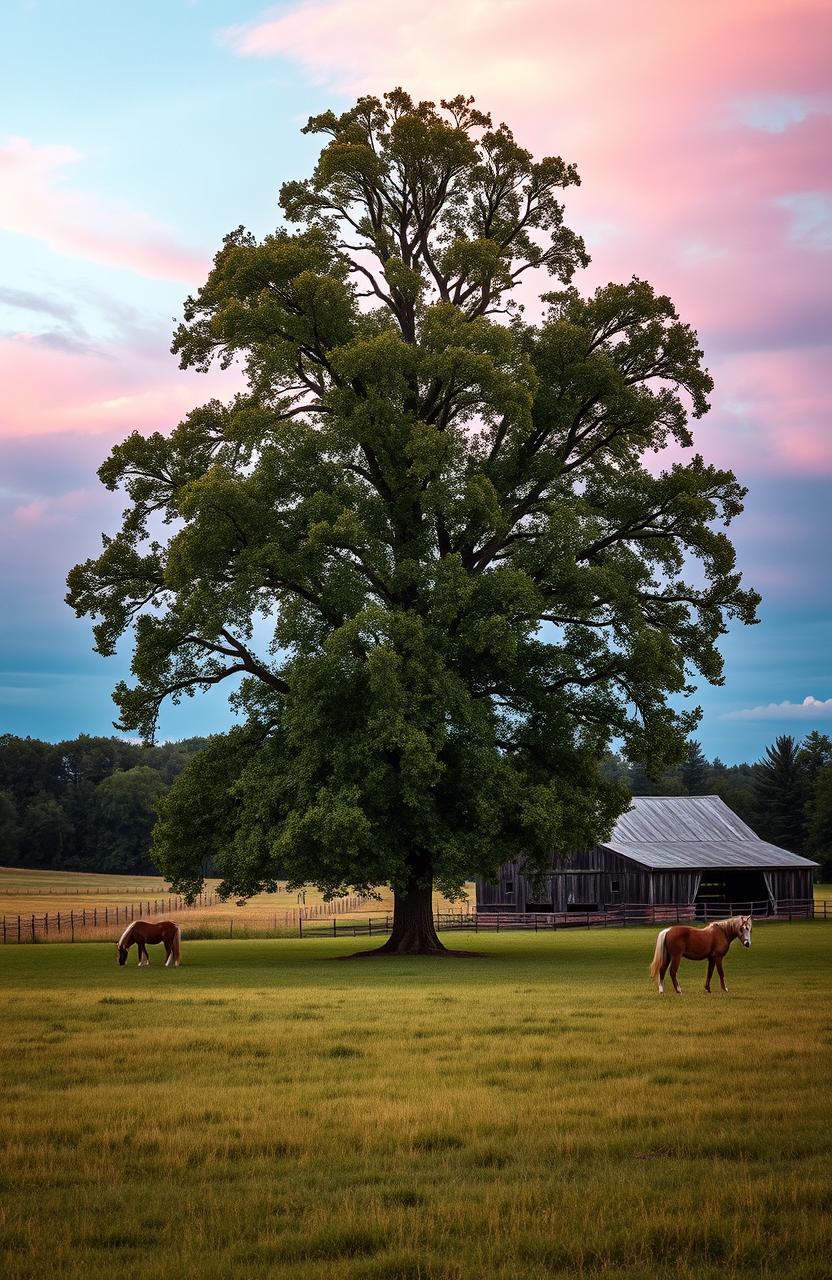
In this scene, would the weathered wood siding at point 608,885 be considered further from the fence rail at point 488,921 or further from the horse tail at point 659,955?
the horse tail at point 659,955

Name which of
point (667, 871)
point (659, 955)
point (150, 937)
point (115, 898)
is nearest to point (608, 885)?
point (667, 871)

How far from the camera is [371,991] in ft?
76.9

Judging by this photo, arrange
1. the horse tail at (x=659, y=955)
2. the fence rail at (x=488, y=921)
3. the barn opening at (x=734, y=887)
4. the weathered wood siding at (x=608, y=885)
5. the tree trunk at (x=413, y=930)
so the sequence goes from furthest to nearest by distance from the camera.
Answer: the barn opening at (x=734, y=887) < the weathered wood siding at (x=608, y=885) < the fence rail at (x=488, y=921) < the tree trunk at (x=413, y=930) < the horse tail at (x=659, y=955)

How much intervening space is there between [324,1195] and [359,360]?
25.8 meters

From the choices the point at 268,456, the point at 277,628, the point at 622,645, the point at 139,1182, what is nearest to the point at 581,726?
the point at 622,645

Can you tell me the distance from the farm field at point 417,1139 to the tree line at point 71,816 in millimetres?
127205

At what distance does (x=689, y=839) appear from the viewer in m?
69.6

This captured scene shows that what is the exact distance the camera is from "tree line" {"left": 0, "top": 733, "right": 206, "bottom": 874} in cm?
14725

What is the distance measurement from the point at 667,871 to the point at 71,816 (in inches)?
4269

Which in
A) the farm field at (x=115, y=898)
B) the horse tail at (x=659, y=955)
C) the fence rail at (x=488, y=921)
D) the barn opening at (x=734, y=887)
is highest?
the horse tail at (x=659, y=955)

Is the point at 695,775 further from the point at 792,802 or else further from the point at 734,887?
the point at 734,887

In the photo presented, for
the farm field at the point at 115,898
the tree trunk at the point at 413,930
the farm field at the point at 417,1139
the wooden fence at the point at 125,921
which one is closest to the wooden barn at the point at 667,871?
→ the farm field at the point at 115,898

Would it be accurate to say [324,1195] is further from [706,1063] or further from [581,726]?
[581,726]

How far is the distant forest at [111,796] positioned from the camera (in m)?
116
